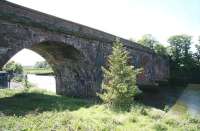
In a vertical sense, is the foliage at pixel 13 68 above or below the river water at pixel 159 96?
above

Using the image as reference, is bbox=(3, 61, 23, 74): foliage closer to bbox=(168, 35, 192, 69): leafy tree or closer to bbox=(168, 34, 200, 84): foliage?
bbox=(168, 34, 200, 84): foliage

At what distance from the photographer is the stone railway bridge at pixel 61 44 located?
46.9 feet

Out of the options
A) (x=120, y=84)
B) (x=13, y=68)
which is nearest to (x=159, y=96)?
(x=120, y=84)

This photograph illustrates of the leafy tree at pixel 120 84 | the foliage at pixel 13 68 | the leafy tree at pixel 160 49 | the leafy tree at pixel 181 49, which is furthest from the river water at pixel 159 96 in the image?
the leafy tree at pixel 160 49

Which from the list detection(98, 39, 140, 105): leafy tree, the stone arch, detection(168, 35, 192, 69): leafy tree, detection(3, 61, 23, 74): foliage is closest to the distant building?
the stone arch

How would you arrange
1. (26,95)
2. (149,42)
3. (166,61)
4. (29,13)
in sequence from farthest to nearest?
1. (149,42)
2. (166,61)
3. (26,95)
4. (29,13)

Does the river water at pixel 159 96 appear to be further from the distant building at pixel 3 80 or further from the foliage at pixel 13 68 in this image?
the foliage at pixel 13 68

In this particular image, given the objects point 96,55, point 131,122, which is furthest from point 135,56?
point 131,122

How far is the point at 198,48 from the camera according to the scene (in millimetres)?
55969

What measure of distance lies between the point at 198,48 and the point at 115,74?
4578cm

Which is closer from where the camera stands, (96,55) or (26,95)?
(26,95)

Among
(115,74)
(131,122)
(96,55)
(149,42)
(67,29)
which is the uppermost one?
(149,42)

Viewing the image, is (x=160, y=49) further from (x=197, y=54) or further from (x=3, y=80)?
(x=3, y=80)

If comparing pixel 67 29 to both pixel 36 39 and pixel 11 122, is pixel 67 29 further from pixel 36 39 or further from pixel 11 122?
pixel 11 122
